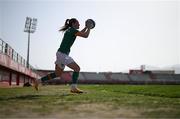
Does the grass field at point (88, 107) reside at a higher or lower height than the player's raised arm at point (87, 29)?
lower

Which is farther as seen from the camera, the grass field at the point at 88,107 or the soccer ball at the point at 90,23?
the soccer ball at the point at 90,23

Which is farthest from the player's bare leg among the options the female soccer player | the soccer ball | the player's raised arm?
the soccer ball

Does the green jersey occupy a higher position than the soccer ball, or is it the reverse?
the soccer ball

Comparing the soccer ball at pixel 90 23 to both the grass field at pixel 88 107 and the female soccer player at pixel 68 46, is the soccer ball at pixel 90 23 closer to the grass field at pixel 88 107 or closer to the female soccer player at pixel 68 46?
the female soccer player at pixel 68 46

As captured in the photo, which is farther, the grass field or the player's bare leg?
the player's bare leg

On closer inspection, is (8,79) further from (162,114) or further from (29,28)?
(29,28)

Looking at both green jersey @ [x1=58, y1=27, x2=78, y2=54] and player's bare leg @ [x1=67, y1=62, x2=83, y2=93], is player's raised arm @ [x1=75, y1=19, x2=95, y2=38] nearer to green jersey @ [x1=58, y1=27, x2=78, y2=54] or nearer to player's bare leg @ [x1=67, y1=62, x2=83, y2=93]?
green jersey @ [x1=58, y1=27, x2=78, y2=54]

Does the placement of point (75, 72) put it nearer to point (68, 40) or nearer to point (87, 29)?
point (68, 40)

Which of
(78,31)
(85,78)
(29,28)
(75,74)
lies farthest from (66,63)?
(85,78)

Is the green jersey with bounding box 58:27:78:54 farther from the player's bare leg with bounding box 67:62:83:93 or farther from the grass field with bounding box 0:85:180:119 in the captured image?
the grass field with bounding box 0:85:180:119

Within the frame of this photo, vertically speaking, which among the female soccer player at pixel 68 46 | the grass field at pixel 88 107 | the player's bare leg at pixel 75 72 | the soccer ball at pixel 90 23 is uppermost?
the soccer ball at pixel 90 23

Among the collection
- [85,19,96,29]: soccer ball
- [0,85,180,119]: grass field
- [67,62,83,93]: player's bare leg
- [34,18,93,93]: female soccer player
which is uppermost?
[85,19,96,29]: soccer ball

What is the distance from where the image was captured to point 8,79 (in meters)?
28.5

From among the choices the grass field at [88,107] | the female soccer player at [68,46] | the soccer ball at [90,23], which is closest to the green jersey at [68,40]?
the female soccer player at [68,46]
